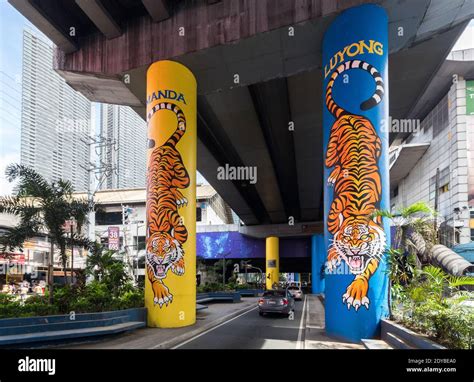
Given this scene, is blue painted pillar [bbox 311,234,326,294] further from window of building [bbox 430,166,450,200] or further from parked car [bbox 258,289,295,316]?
parked car [bbox 258,289,295,316]

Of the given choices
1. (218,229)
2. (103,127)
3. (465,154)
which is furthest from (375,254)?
(218,229)

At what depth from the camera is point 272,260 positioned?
54938 millimetres

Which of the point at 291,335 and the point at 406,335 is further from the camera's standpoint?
the point at 291,335

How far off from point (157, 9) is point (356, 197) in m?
11.1

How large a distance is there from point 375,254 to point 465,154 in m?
30.7

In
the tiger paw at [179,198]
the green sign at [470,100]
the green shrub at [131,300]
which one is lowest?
the green shrub at [131,300]

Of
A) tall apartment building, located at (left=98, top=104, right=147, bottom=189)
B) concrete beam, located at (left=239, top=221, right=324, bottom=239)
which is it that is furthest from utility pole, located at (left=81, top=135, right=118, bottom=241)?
concrete beam, located at (left=239, top=221, right=324, bottom=239)

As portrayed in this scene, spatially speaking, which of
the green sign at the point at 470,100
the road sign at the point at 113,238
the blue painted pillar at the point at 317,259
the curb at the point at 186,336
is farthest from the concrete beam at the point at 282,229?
the curb at the point at 186,336

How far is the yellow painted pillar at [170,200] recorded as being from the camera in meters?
14.5

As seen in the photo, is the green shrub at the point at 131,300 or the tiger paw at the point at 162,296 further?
the tiger paw at the point at 162,296

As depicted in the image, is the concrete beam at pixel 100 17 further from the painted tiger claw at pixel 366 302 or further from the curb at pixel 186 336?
the painted tiger claw at pixel 366 302

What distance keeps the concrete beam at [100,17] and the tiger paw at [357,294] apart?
13914mm
